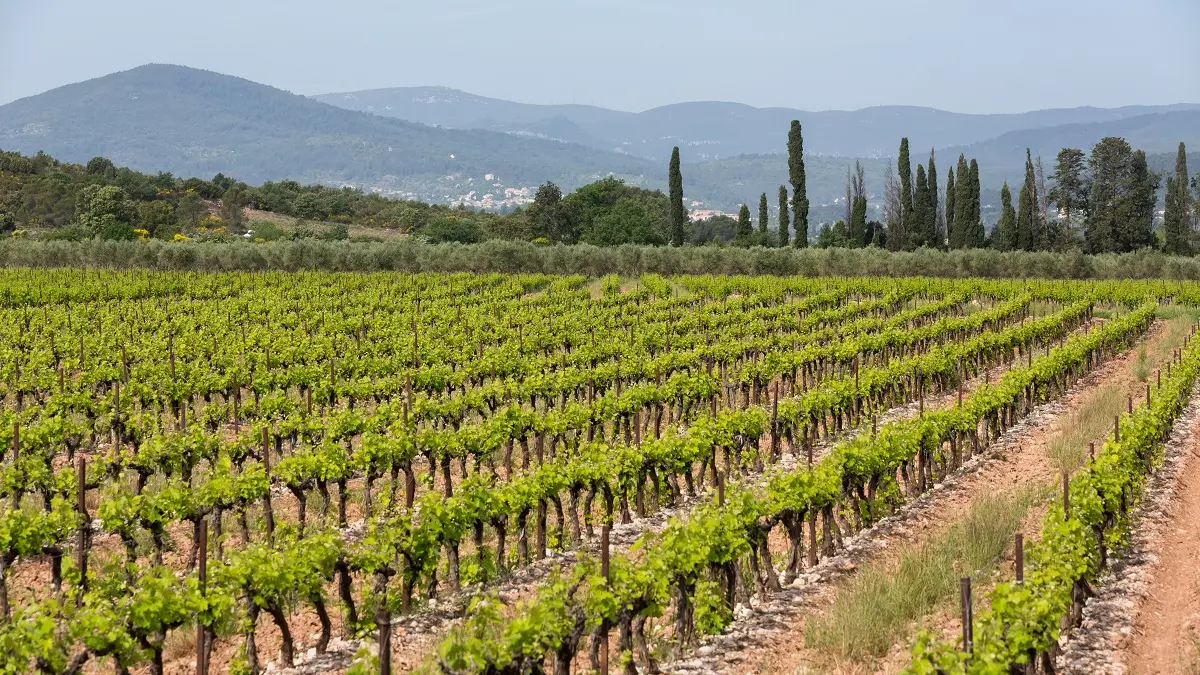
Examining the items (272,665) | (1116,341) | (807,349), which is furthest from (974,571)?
(1116,341)

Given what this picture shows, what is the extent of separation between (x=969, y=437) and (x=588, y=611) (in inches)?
413

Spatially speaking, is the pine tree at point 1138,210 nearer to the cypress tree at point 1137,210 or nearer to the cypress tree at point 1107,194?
the cypress tree at point 1137,210

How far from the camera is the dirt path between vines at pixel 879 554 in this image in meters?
9.00

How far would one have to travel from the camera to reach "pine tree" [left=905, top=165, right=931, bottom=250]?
80688 millimetres

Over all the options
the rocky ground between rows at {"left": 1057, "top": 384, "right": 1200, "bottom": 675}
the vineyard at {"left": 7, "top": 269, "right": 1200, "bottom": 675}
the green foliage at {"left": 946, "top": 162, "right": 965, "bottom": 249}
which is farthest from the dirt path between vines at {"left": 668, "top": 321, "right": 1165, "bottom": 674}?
the green foliage at {"left": 946, "top": 162, "right": 965, "bottom": 249}

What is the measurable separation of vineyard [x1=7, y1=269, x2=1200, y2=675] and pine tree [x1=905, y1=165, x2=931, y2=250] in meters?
54.5

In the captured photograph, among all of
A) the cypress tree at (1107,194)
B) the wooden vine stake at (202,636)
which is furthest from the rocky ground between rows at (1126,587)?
the cypress tree at (1107,194)

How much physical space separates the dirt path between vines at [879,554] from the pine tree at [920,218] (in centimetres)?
6241

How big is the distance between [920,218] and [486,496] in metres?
77.2

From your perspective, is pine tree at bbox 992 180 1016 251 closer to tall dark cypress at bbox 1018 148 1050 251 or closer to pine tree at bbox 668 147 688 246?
tall dark cypress at bbox 1018 148 1050 251

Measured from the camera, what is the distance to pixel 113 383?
70.4ft

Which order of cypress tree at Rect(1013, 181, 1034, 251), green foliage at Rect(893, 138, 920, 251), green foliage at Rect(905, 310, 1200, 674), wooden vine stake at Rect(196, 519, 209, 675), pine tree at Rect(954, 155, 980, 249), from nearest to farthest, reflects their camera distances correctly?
green foliage at Rect(905, 310, 1200, 674) < wooden vine stake at Rect(196, 519, 209, 675) < cypress tree at Rect(1013, 181, 1034, 251) < pine tree at Rect(954, 155, 980, 249) < green foliage at Rect(893, 138, 920, 251)

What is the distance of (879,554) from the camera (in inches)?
467

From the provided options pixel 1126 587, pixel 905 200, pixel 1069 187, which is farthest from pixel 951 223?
pixel 1126 587
